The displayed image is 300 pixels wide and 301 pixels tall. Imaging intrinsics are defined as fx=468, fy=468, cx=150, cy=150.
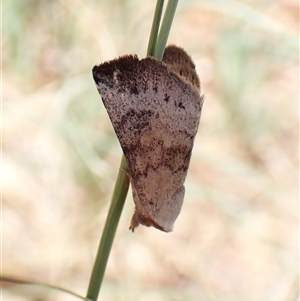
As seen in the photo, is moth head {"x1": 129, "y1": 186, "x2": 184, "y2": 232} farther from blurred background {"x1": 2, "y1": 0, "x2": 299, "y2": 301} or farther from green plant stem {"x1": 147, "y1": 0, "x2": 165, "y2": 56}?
blurred background {"x1": 2, "y1": 0, "x2": 299, "y2": 301}

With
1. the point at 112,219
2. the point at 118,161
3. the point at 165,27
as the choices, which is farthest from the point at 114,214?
the point at 118,161

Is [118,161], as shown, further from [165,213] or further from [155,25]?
[155,25]

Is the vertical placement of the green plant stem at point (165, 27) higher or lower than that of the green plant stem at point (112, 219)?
higher

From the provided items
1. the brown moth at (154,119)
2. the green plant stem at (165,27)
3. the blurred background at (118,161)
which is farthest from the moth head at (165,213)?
the blurred background at (118,161)

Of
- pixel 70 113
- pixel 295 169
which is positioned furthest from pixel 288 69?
pixel 70 113

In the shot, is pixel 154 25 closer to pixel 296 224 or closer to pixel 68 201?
pixel 68 201

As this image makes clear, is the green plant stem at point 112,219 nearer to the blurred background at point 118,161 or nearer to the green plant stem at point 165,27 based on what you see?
the green plant stem at point 165,27

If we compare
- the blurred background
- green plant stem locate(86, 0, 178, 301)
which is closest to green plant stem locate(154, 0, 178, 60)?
green plant stem locate(86, 0, 178, 301)

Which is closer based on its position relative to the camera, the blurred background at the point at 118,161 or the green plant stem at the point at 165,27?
the green plant stem at the point at 165,27
